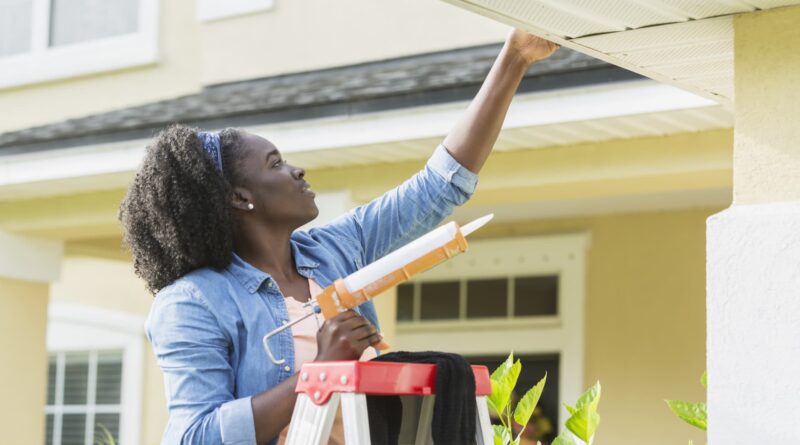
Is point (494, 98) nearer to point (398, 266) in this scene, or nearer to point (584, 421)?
point (398, 266)

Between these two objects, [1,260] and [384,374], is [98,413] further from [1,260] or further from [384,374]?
[384,374]

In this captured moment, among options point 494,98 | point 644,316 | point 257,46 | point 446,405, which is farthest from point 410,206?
point 644,316

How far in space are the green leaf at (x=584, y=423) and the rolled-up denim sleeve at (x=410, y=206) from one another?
793mm

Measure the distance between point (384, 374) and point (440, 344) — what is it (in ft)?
22.6

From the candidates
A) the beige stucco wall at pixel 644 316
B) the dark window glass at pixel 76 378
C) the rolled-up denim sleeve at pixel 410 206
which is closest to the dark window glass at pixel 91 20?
the dark window glass at pixel 76 378

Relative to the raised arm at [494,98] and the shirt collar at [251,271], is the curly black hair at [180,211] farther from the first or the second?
the raised arm at [494,98]

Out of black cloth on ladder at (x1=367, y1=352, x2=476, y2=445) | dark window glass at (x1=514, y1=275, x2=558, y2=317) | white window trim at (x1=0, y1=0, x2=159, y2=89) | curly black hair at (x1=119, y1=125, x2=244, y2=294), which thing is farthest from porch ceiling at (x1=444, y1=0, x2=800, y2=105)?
white window trim at (x1=0, y1=0, x2=159, y2=89)

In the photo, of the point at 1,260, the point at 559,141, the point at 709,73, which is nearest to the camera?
the point at 709,73

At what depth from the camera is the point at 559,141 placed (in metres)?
6.09

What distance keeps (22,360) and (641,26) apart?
6.45m

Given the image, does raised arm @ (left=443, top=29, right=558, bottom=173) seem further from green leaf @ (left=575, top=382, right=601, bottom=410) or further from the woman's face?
green leaf @ (left=575, top=382, right=601, bottom=410)

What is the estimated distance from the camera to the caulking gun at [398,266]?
2.44 m

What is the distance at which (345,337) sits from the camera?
2500 millimetres

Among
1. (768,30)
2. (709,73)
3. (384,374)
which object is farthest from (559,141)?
(384,374)
